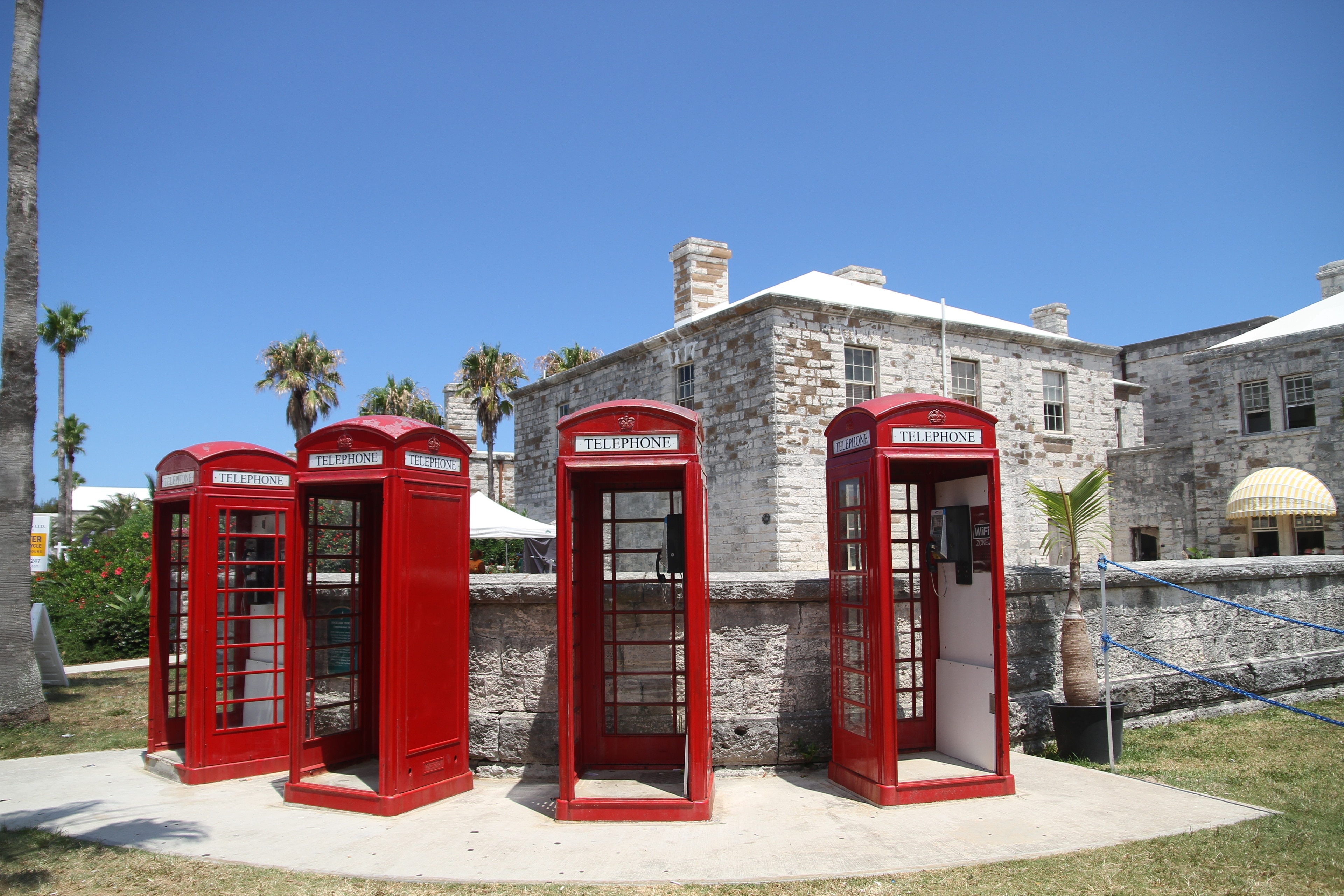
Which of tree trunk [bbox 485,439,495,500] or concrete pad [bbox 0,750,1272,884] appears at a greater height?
tree trunk [bbox 485,439,495,500]

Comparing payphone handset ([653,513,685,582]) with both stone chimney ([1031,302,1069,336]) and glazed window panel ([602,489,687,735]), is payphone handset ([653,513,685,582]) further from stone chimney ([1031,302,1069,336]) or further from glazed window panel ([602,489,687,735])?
stone chimney ([1031,302,1069,336])

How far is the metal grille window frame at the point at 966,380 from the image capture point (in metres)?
19.9

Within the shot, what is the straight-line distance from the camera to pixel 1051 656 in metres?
7.84

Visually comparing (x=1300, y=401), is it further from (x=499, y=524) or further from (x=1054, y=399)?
(x=499, y=524)

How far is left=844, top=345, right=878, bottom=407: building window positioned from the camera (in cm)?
1841

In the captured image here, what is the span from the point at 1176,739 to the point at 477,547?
1965cm

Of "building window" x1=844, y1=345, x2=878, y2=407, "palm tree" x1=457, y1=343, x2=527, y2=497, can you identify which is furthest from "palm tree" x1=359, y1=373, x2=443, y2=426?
"building window" x1=844, y1=345, x2=878, y2=407

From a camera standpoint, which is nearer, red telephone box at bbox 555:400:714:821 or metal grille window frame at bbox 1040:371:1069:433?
red telephone box at bbox 555:400:714:821

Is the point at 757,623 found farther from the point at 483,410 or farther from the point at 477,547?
the point at 483,410

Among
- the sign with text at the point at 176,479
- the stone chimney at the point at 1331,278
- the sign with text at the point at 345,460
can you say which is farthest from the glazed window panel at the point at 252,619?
the stone chimney at the point at 1331,278

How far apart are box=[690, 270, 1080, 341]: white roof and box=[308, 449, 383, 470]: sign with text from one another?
12.8 metres

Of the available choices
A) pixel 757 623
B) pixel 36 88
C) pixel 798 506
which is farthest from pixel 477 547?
pixel 757 623

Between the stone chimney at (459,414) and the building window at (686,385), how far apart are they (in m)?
15.9

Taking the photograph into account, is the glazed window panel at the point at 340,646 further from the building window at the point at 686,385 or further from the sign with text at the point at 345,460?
the building window at the point at 686,385
